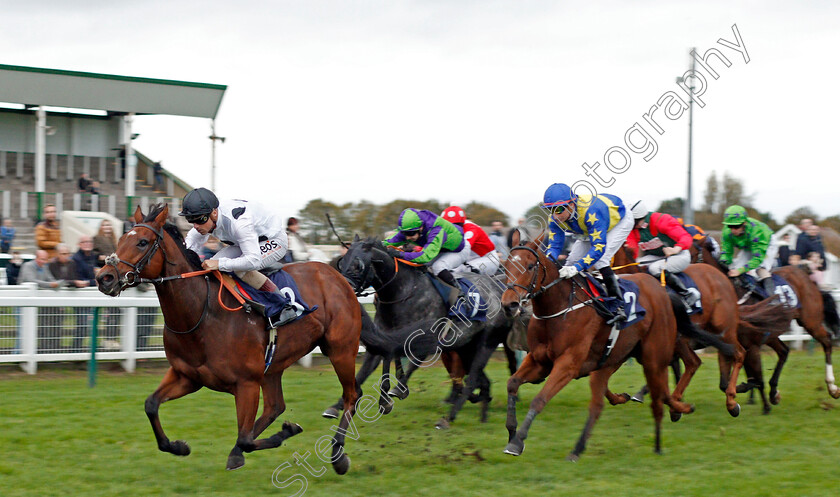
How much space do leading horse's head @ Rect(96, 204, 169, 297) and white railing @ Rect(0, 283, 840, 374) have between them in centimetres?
344

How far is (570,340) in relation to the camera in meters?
5.31

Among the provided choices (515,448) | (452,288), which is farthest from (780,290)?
(515,448)

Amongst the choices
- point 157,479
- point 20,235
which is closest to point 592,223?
point 157,479

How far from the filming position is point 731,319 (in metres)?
7.11

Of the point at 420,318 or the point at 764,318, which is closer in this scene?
the point at 420,318

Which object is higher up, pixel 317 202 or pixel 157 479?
pixel 317 202

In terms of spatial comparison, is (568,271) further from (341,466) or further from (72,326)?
(72,326)

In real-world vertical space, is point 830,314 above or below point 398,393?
above

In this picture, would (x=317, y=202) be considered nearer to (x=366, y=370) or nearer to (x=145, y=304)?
(x=145, y=304)

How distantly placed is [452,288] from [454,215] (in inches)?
41.0

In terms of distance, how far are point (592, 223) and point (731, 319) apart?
245 centimetres

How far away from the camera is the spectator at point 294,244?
8578 millimetres

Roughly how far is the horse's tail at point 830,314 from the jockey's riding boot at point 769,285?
80 cm

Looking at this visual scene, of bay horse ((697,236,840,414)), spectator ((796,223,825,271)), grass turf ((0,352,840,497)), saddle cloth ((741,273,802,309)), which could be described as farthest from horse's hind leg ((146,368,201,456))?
spectator ((796,223,825,271))
